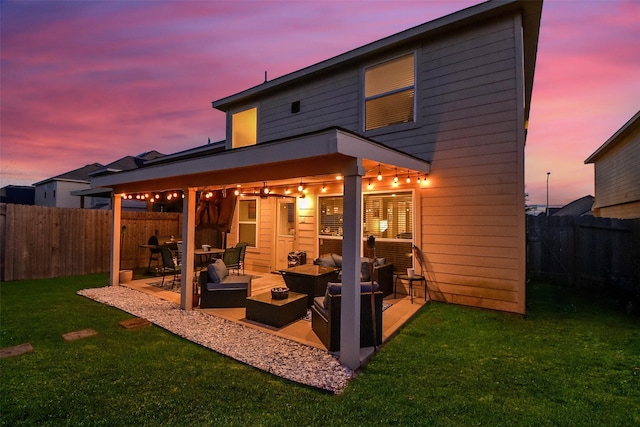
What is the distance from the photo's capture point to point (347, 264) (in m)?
3.68

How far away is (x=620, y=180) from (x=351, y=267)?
1480cm

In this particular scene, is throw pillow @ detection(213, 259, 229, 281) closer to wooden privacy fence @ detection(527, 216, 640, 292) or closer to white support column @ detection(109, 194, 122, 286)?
white support column @ detection(109, 194, 122, 286)

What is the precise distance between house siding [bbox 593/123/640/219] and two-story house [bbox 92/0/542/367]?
684cm

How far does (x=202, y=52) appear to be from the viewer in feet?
33.9

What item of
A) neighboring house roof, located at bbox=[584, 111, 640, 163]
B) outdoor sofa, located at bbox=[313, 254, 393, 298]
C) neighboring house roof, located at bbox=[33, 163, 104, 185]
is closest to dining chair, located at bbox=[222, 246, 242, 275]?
outdoor sofa, located at bbox=[313, 254, 393, 298]

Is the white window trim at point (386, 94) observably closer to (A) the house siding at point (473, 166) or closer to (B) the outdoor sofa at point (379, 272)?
(A) the house siding at point (473, 166)

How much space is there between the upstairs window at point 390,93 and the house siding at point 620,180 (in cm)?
991

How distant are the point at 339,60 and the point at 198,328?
271 inches

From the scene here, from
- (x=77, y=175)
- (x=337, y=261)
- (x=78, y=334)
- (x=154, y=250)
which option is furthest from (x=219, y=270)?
(x=77, y=175)

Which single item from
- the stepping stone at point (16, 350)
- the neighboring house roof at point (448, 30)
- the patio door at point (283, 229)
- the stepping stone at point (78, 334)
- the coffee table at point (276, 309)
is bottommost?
the stepping stone at point (78, 334)

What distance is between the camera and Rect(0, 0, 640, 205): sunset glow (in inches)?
293

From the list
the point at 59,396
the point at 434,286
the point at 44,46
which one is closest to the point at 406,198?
the point at 434,286

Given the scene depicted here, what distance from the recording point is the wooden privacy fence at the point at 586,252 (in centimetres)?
638

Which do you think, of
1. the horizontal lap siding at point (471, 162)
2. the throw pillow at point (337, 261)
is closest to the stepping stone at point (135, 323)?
the throw pillow at point (337, 261)
